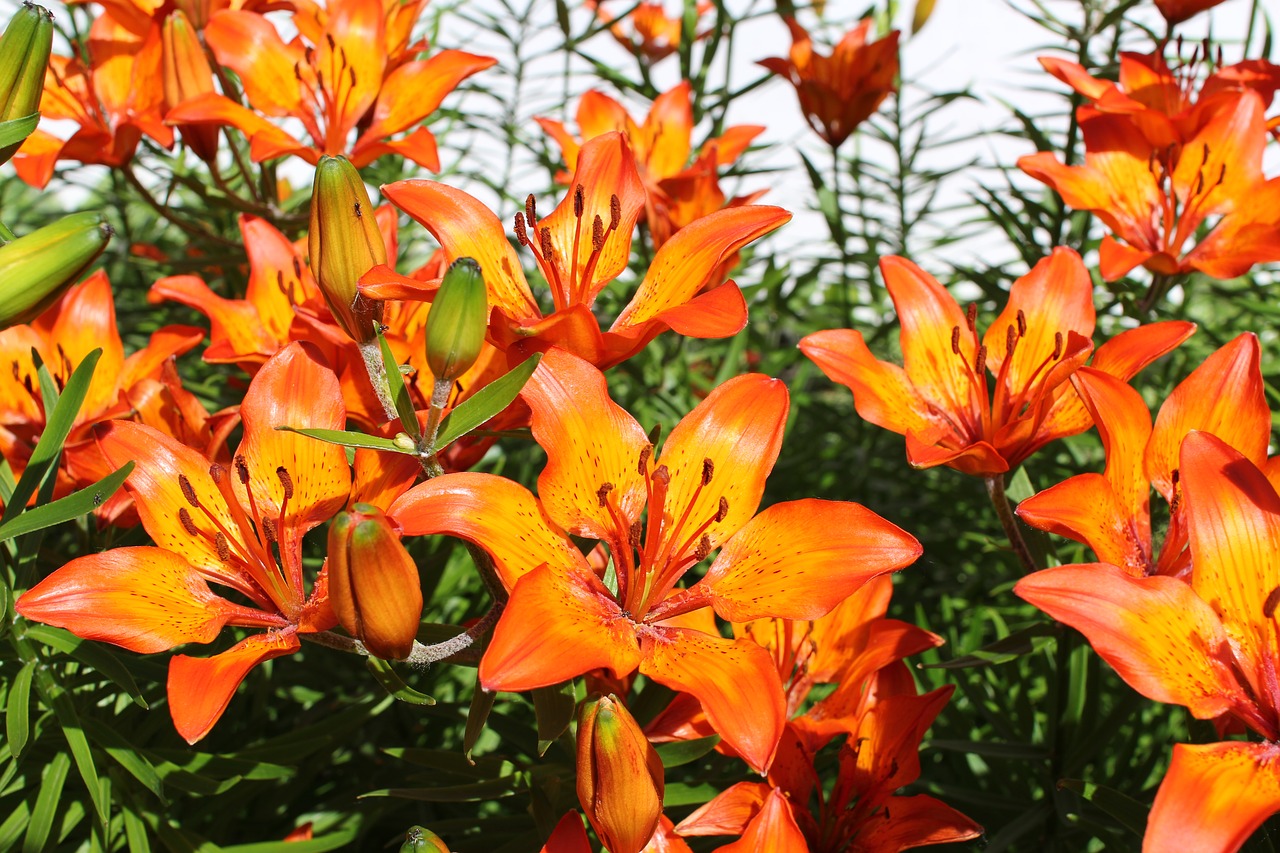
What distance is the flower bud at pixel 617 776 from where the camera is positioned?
2.34 feet

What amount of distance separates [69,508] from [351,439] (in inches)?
8.1

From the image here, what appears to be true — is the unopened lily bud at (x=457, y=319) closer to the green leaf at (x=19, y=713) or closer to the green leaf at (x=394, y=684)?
the green leaf at (x=394, y=684)

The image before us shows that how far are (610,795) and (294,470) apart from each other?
15.2 inches

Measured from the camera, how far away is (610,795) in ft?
2.39

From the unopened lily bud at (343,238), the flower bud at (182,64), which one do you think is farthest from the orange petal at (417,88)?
the unopened lily bud at (343,238)

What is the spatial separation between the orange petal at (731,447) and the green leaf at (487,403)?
0.63ft

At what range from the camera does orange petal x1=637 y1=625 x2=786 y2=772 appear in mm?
720

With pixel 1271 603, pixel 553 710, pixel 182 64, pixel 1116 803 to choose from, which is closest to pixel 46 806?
pixel 553 710

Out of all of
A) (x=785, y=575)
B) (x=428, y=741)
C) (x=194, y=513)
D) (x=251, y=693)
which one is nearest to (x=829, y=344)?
(x=785, y=575)

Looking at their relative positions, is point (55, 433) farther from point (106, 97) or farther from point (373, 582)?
point (106, 97)

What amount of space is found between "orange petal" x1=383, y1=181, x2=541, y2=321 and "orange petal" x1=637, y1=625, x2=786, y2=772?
1.05 feet

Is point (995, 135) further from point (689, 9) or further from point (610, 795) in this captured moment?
point (610, 795)

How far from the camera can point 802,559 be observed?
2.76 feet

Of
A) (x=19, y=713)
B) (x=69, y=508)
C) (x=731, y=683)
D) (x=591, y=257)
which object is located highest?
(x=591, y=257)
